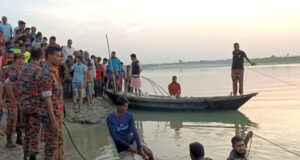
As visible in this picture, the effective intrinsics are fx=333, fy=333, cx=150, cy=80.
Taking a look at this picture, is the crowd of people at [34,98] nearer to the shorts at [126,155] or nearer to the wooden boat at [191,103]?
the shorts at [126,155]

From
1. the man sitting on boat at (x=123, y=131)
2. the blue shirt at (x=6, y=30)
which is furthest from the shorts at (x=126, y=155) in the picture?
the blue shirt at (x=6, y=30)

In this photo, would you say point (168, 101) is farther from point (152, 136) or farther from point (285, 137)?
point (285, 137)

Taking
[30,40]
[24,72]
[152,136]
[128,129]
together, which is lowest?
[152,136]

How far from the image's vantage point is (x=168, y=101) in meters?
A: 13.3

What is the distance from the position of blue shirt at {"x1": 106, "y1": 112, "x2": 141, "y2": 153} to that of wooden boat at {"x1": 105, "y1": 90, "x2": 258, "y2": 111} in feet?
27.9

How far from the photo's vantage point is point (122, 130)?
15.2ft

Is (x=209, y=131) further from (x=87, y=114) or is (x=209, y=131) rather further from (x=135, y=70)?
(x=135, y=70)

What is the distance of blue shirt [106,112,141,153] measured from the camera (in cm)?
459

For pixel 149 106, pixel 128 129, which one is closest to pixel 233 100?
pixel 149 106

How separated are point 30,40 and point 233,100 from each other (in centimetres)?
760

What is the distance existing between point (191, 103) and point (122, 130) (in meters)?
8.71

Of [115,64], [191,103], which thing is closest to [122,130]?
[191,103]

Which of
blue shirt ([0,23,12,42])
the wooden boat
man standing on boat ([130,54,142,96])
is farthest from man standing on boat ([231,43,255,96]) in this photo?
blue shirt ([0,23,12,42])

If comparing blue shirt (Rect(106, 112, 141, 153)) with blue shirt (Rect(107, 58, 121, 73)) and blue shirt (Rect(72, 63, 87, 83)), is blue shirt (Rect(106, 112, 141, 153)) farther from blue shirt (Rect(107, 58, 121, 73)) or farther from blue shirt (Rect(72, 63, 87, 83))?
blue shirt (Rect(107, 58, 121, 73))
